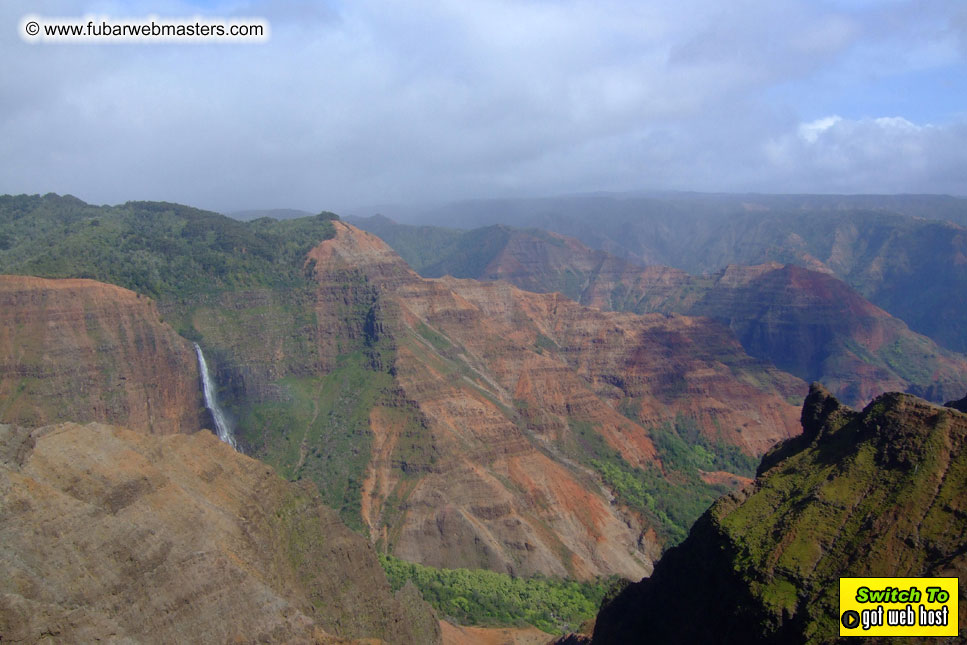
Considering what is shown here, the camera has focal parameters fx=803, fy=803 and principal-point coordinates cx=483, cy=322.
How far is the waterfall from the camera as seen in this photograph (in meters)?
118

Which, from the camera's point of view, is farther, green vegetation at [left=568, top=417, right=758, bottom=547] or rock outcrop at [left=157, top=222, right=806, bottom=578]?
green vegetation at [left=568, top=417, right=758, bottom=547]

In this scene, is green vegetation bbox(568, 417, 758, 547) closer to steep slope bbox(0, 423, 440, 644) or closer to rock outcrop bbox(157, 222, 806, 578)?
rock outcrop bbox(157, 222, 806, 578)

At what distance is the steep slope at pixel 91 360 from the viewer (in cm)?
10375

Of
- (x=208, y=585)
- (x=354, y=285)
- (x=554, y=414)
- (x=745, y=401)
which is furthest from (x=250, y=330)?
(x=745, y=401)

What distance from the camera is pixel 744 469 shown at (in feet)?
484

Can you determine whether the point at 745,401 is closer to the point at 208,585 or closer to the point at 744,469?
the point at 744,469

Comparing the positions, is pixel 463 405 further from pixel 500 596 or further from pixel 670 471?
pixel 670 471

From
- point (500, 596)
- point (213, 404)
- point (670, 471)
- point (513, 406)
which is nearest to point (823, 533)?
point (500, 596)

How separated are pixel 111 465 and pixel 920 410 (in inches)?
2074

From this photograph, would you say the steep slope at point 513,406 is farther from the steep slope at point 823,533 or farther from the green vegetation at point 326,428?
the steep slope at point 823,533

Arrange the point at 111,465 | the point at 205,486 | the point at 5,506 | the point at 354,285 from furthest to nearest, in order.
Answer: the point at 354,285 → the point at 205,486 → the point at 111,465 → the point at 5,506

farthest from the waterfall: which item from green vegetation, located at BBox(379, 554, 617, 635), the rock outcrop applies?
green vegetation, located at BBox(379, 554, 617, 635)

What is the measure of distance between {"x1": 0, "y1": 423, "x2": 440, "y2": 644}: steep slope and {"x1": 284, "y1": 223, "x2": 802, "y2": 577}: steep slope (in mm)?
36644

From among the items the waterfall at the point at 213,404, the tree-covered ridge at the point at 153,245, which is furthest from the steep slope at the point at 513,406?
the waterfall at the point at 213,404
